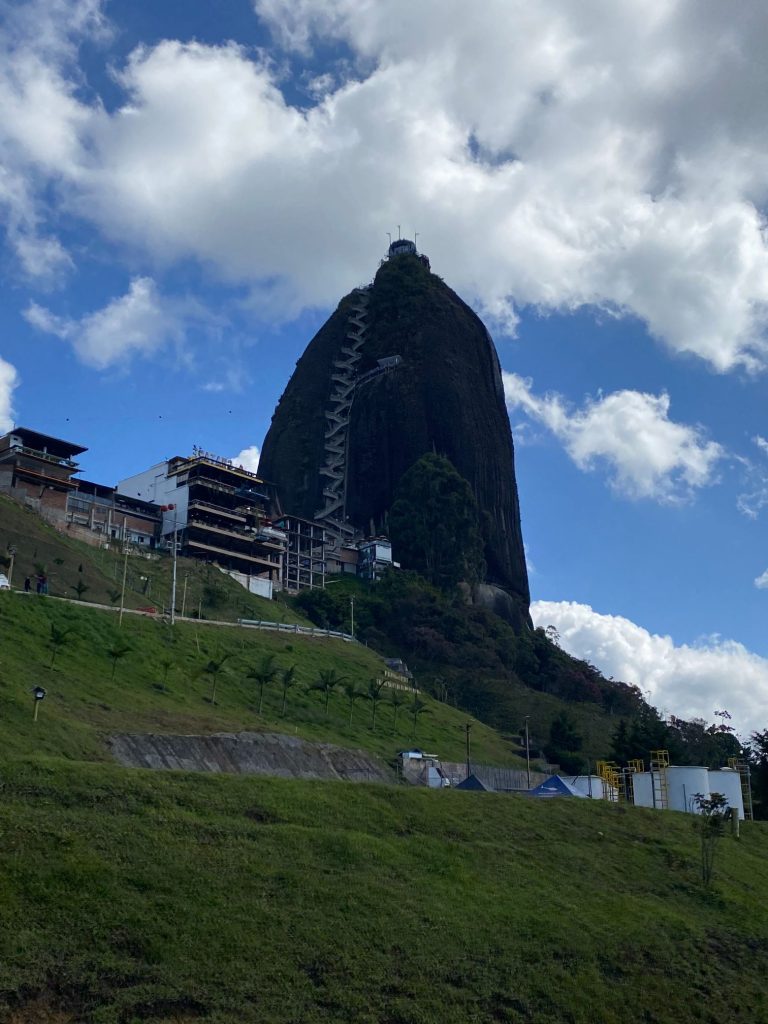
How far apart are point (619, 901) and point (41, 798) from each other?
18.4 metres

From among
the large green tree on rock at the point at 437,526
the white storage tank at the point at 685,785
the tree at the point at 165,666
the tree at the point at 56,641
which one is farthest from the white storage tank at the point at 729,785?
the large green tree on rock at the point at 437,526

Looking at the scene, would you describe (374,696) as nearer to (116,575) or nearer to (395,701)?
(395,701)

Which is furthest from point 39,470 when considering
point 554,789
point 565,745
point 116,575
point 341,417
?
point 341,417

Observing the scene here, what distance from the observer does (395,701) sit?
73812 millimetres

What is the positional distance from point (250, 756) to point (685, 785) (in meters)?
22.1

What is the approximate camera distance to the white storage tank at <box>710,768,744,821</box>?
54.5 metres

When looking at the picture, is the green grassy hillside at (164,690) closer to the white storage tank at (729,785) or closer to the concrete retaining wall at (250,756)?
the concrete retaining wall at (250,756)

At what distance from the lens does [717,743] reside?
10181cm

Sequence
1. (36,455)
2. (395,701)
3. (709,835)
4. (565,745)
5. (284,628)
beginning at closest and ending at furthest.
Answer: (709,835), (395,701), (565,745), (284,628), (36,455)

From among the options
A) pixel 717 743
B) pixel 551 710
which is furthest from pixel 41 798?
pixel 717 743

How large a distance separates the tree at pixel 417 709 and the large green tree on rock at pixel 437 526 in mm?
55232

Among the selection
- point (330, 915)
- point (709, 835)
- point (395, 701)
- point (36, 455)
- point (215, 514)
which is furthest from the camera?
point (215, 514)

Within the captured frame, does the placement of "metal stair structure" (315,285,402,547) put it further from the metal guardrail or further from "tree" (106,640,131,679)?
"tree" (106,640,131,679)

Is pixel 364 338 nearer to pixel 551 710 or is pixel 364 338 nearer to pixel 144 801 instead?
pixel 551 710
